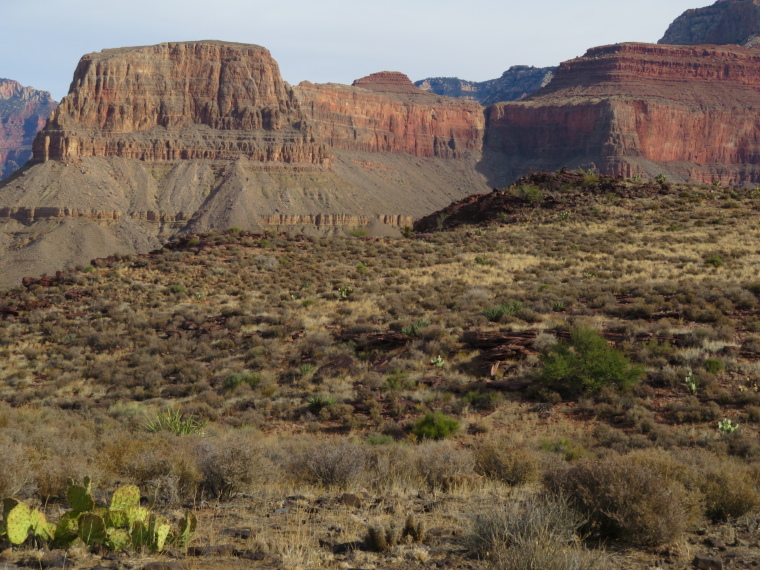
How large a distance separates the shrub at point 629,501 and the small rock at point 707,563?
0.35 m

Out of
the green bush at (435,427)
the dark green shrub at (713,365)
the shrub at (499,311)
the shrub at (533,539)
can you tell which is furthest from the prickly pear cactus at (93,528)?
the shrub at (499,311)

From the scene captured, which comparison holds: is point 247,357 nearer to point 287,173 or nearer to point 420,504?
point 420,504

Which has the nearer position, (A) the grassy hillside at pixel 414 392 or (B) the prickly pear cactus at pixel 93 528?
(B) the prickly pear cactus at pixel 93 528

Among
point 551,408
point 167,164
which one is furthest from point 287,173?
point 551,408

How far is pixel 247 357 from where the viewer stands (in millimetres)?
19812

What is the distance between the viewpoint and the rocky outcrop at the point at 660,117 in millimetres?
176375

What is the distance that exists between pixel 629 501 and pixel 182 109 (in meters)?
155

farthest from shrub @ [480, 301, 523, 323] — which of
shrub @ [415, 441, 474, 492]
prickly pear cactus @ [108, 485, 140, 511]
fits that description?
prickly pear cactus @ [108, 485, 140, 511]

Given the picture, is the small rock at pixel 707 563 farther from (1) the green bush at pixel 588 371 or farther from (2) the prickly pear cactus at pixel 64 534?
(1) the green bush at pixel 588 371

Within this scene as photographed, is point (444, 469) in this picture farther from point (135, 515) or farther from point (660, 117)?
point (660, 117)

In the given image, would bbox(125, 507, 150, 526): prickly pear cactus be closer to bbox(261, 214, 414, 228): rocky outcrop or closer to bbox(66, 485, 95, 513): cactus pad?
bbox(66, 485, 95, 513): cactus pad

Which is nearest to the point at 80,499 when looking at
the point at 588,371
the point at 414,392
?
the point at 414,392

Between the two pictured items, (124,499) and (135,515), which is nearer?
(135,515)

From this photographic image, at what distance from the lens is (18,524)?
641 centimetres
